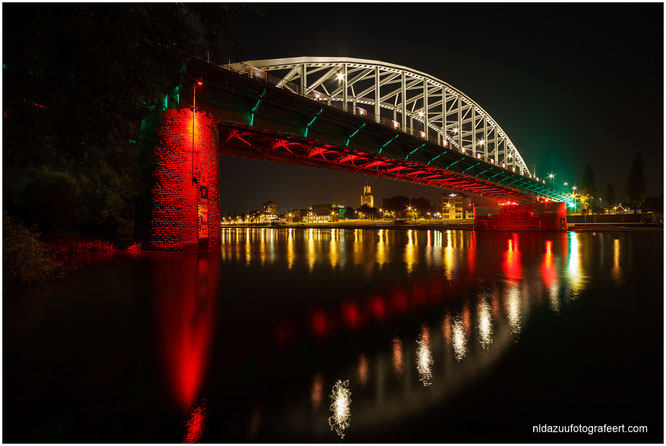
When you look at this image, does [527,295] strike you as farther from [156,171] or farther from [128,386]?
[156,171]

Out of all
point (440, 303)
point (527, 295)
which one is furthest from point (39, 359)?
point (527, 295)

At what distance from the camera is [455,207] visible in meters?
150

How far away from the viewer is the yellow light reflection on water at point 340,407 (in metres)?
2.56

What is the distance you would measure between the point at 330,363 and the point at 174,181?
569 inches

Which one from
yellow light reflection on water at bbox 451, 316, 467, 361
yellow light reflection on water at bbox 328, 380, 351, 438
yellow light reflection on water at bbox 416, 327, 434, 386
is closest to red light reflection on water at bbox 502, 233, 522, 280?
yellow light reflection on water at bbox 451, 316, 467, 361

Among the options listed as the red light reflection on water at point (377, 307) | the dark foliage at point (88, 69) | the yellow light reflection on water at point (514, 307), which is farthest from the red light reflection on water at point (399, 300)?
the dark foliage at point (88, 69)

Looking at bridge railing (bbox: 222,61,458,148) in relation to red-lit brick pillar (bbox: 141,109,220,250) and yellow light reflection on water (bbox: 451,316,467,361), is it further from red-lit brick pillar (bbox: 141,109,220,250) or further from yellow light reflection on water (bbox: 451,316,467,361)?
yellow light reflection on water (bbox: 451,316,467,361)

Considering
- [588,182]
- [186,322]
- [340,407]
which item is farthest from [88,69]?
[588,182]

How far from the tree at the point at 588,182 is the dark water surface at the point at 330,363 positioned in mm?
110477

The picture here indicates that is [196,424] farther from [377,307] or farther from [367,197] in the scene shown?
[367,197]

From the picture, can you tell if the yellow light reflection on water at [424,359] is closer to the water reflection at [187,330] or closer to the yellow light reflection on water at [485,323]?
the yellow light reflection on water at [485,323]

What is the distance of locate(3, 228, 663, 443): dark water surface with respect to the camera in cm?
259

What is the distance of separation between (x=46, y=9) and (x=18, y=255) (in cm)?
646

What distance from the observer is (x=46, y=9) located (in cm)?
530
